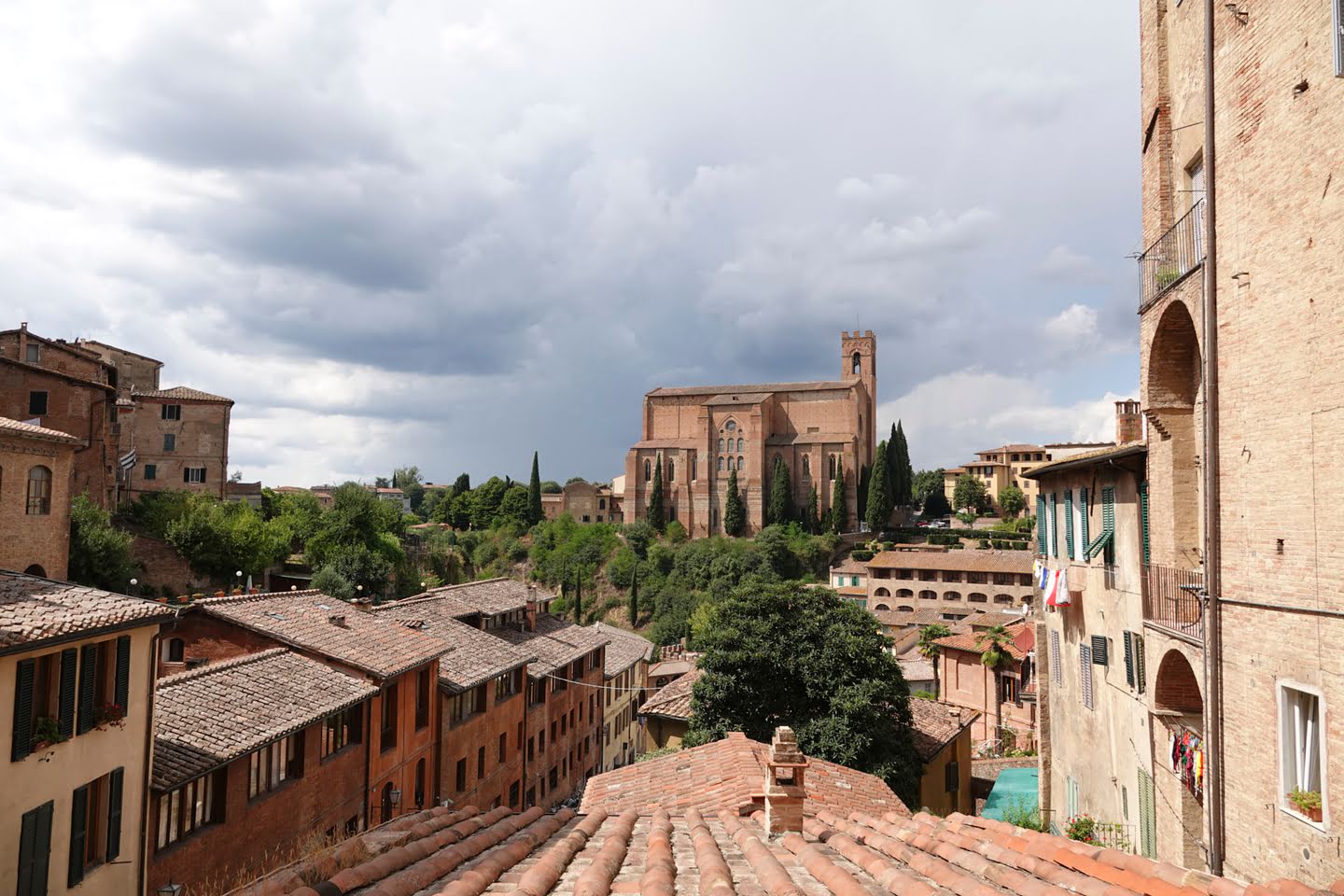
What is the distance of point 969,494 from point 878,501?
21.7 meters

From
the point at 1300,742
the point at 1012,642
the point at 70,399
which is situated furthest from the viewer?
the point at 1012,642

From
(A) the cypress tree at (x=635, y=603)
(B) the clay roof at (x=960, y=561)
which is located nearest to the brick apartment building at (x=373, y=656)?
(B) the clay roof at (x=960, y=561)

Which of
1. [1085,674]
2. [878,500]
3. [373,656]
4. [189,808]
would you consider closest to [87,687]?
[189,808]

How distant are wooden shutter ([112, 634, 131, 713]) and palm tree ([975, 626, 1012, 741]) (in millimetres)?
33054

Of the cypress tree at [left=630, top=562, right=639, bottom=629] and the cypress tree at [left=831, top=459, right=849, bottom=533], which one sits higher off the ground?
the cypress tree at [left=831, top=459, right=849, bottom=533]

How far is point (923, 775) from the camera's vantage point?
2578 centimetres

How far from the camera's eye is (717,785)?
1420cm

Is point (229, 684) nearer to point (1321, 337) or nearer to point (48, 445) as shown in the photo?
point (48, 445)

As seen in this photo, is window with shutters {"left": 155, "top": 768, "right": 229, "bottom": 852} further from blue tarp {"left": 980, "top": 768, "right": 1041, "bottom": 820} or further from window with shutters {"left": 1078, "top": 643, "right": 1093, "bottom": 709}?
blue tarp {"left": 980, "top": 768, "right": 1041, "bottom": 820}

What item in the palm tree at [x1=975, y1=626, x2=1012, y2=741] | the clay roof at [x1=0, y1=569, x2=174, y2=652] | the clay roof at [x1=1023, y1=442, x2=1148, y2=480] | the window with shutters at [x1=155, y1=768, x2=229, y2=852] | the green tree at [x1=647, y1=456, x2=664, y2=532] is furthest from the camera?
the green tree at [x1=647, y1=456, x2=664, y2=532]

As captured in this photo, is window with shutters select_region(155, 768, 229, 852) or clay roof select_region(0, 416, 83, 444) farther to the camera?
clay roof select_region(0, 416, 83, 444)

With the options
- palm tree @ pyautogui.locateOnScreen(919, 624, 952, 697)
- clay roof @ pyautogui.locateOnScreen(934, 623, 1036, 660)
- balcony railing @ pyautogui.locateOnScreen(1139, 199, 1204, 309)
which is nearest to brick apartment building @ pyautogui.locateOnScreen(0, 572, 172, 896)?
balcony railing @ pyautogui.locateOnScreen(1139, 199, 1204, 309)

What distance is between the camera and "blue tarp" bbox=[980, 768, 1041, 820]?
1005 inches

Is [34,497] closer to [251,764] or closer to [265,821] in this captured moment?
[251,764]
